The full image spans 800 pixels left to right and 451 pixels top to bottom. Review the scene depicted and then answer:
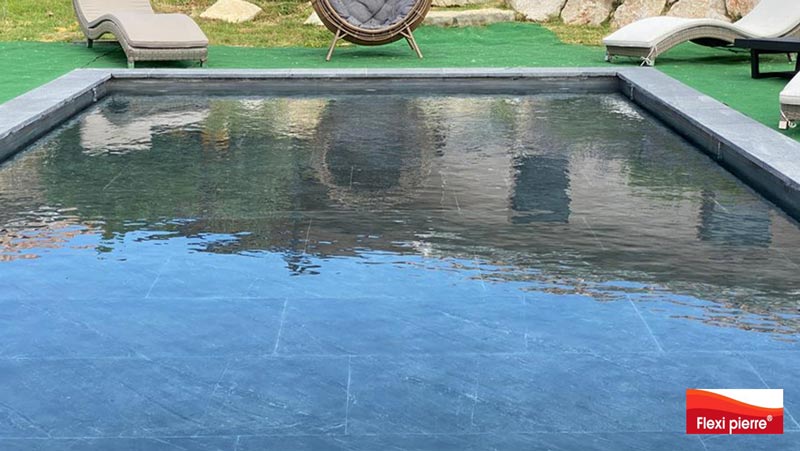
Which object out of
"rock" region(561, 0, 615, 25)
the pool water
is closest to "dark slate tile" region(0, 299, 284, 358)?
the pool water

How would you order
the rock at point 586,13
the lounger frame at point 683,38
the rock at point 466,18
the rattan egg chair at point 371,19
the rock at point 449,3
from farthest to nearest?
the rock at point 449,3, the rock at point 586,13, the rock at point 466,18, the rattan egg chair at point 371,19, the lounger frame at point 683,38

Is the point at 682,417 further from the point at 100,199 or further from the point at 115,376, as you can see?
the point at 100,199

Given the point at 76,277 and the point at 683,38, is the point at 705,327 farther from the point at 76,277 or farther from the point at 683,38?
the point at 683,38

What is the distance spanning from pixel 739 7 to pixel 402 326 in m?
11.8

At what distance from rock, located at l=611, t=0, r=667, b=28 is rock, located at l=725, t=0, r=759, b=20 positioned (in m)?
0.86

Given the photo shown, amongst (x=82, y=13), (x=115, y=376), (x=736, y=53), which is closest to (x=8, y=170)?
(x=115, y=376)

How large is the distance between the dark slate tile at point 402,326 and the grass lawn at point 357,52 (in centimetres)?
483

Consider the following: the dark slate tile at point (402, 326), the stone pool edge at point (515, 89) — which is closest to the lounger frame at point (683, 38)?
the stone pool edge at point (515, 89)

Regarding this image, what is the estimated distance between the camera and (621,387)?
317cm

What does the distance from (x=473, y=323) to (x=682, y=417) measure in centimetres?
91

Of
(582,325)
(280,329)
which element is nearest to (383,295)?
(280,329)

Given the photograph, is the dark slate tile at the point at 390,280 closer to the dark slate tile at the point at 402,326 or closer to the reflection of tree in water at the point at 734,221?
the dark slate tile at the point at 402,326

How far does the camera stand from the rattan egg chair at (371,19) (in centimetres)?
1155

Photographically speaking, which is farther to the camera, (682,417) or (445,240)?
(445,240)
